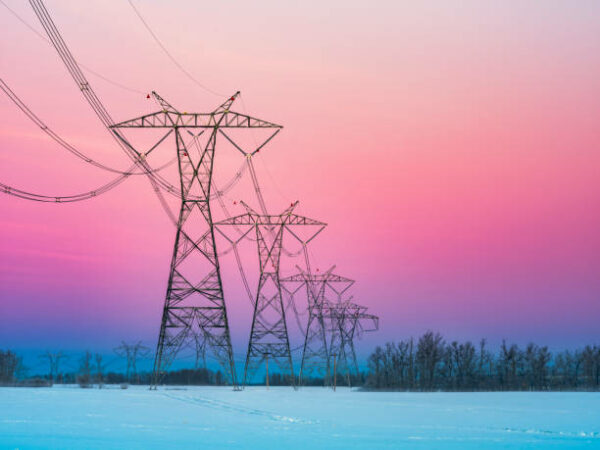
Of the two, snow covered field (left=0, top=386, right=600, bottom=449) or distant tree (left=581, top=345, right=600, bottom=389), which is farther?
distant tree (left=581, top=345, right=600, bottom=389)

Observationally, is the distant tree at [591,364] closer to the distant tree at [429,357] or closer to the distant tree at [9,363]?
the distant tree at [429,357]

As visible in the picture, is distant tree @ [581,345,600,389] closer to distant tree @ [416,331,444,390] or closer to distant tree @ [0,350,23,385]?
distant tree @ [416,331,444,390]

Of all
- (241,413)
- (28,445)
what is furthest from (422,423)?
(28,445)

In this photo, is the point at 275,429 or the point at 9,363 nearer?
the point at 275,429

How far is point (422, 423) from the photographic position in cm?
3141

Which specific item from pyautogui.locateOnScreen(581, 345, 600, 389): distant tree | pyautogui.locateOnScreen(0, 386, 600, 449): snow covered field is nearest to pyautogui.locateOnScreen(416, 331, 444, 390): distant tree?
pyautogui.locateOnScreen(581, 345, 600, 389): distant tree

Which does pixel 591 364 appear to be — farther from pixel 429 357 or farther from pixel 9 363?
pixel 9 363

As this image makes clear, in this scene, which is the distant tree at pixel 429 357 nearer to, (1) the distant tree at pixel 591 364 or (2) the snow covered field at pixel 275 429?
(1) the distant tree at pixel 591 364

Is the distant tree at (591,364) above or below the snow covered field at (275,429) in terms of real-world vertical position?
above

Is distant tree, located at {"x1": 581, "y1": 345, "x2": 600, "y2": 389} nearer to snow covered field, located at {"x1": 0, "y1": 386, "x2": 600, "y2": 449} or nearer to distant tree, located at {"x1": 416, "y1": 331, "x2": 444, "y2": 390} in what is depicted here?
distant tree, located at {"x1": 416, "y1": 331, "x2": 444, "y2": 390}

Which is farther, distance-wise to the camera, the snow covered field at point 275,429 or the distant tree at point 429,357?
the distant tree at point 429,357

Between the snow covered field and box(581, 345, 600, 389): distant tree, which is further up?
box(581, 345, 600, 389): distant tree

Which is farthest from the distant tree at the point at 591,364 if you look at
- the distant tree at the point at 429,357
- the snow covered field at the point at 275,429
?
the snow covered field at the point at 275,429

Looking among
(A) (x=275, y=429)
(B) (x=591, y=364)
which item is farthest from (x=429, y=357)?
(A) (x=275, y=429)
